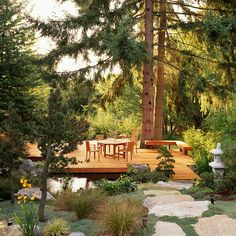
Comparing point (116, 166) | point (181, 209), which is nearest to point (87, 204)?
point (181, 209)

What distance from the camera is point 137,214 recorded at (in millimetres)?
5613

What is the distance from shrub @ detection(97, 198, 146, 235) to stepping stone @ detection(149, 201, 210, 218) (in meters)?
0.73

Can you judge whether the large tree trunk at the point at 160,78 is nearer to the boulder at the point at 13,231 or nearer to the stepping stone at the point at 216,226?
the stepping stone at the point at 216,226

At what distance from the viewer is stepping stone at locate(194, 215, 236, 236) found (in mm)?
5523

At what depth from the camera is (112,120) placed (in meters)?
20.2

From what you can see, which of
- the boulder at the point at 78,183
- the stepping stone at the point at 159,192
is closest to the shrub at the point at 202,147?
the boulder at the point at 78,183

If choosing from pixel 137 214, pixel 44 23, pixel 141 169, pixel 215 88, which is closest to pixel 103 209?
pixel 137 214

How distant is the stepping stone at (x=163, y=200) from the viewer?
691 centimetres

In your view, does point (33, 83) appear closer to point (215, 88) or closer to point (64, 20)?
point (64, 20)

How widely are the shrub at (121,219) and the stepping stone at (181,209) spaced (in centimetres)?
73

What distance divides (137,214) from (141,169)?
4938 millimetres

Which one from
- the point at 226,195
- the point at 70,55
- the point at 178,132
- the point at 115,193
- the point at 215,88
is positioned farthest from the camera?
the point at 178,132

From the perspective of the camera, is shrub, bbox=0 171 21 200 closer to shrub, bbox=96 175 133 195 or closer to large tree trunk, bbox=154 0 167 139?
shrub, bbox=96 175 133 195

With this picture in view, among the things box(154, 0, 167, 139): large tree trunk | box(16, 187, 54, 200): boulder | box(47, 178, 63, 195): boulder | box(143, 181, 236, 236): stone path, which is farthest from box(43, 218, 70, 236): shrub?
box(154, 0, 167, 139): large tree trunk
